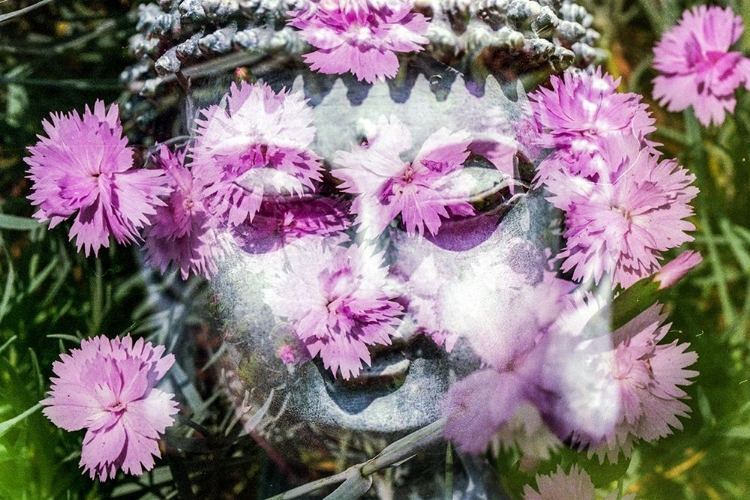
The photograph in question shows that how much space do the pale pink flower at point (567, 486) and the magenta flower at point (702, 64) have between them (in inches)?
13.7

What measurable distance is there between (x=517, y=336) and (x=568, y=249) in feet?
0.28

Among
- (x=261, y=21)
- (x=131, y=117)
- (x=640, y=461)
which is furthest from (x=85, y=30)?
(x=640, y=461)

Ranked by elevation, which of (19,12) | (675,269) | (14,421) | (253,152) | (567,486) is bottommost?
(567,486)

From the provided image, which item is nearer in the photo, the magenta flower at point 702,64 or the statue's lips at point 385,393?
the statue's lips at point 385,393

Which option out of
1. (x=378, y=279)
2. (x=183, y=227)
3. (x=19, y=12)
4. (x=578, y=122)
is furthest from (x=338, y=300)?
(x=19, y=12)

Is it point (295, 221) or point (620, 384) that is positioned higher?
point (295, 221)

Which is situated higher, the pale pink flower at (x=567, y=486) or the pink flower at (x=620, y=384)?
the pink flower at (x=620, y=384)

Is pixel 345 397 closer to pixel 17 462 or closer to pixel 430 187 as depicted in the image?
pixel 430 187

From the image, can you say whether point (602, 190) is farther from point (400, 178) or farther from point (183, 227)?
point (183, 227)

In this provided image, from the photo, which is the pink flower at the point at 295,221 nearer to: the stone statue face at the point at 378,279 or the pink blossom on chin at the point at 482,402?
the stone statue face at the point at 378,279

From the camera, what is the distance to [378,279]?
1.73ft

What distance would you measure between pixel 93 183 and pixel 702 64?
0.54 metres

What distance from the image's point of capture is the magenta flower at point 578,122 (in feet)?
1.88
